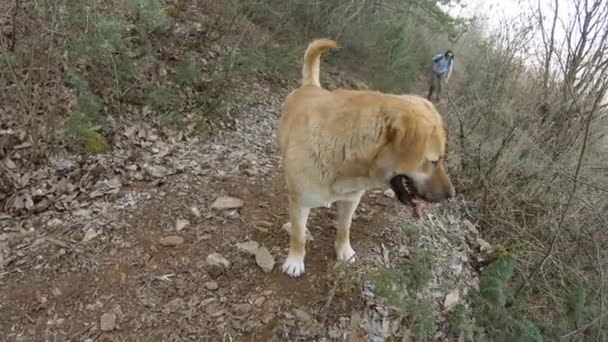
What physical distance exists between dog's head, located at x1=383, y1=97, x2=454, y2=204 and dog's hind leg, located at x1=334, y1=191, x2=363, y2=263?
566 millimetres

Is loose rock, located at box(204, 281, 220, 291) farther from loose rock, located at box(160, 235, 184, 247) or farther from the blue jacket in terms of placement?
the blue jacket

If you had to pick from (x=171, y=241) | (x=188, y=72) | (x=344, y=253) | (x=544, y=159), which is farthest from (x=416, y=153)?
(x=544, y=159)

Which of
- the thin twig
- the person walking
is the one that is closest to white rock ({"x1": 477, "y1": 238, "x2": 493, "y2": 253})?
the person walking

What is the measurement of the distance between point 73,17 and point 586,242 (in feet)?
19.5

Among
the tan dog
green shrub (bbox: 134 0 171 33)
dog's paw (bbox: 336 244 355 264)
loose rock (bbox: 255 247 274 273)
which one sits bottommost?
loose rock (bbox: 255 247 274 273)

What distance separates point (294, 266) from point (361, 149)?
114 cm

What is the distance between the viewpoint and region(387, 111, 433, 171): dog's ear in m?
2.49

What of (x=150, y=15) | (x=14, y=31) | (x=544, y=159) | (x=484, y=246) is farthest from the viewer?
(x=544, y=159)

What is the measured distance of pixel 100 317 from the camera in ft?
9.80

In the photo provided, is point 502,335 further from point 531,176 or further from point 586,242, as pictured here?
point 531,176

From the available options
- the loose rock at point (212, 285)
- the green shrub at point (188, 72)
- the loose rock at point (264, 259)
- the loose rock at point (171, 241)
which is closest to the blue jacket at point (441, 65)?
the green shrub at point (188, 72)

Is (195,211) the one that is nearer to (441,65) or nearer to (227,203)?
(227,203)

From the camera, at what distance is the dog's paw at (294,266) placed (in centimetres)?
330

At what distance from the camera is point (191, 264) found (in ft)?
11.2
